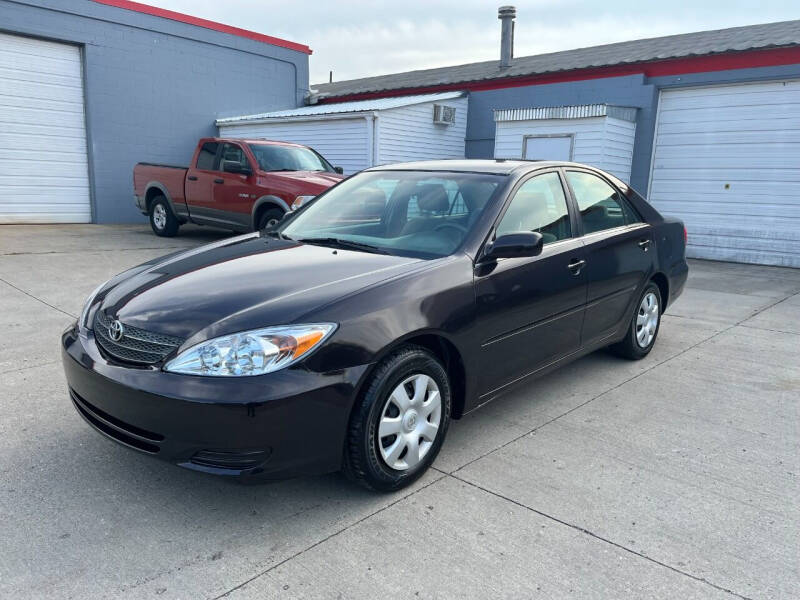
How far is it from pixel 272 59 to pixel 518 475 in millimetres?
16542

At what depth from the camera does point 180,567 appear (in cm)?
238

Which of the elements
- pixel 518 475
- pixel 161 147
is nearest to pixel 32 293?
pixel 518 475

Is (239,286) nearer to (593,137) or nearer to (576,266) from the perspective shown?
(576,266)

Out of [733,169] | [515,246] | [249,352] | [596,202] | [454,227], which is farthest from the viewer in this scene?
[733,169]

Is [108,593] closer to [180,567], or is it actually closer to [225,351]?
[180,567]

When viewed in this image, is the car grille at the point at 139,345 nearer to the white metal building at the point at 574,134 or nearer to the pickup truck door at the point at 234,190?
the pickup truck door at the point at 234,190

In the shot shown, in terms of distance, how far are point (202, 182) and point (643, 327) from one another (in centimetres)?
821

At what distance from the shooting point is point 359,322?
268 cm

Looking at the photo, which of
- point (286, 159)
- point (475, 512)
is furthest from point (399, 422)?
point (286, 159)

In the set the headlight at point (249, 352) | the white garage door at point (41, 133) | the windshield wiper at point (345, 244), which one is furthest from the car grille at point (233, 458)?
the white garage door at point (41, 133)

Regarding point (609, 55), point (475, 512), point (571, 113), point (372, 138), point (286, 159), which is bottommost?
point (475, 512)

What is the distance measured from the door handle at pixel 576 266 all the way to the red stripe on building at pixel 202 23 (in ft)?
44.7

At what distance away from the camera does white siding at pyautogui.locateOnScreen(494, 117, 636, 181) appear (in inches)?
461

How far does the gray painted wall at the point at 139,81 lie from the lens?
Result: 13253 mm
